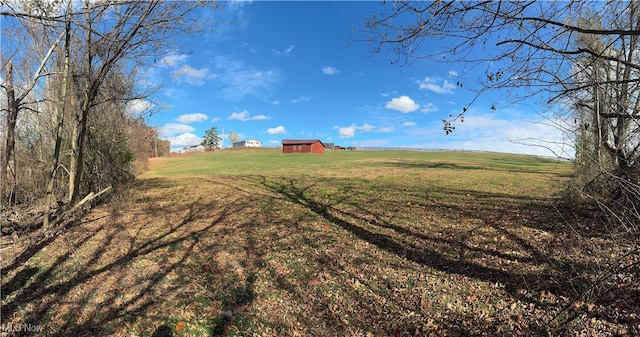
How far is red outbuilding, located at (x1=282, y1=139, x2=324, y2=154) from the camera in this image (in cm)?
6531

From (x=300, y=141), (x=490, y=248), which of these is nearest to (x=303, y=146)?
(x=300, y=141)

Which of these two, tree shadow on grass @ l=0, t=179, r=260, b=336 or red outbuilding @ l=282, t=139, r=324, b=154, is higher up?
red outbuilding @ l=282, t=139, r=324, b=154

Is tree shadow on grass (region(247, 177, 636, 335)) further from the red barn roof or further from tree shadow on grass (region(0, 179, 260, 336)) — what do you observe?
the red barn roof

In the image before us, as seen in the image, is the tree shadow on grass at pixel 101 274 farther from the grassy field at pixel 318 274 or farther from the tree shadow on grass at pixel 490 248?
the tree shadow on grass at pixel 490 248

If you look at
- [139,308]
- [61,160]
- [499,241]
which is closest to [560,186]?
[499,241]

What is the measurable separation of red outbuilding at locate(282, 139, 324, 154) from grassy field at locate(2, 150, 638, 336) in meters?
56.0

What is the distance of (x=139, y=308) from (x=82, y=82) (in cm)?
670

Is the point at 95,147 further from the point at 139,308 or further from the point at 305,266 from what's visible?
the point at 305,266

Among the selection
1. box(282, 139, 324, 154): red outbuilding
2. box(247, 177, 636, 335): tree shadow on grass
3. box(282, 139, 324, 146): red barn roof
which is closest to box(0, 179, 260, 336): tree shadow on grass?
box(247, 177, 636, 335): tree shadow on grass

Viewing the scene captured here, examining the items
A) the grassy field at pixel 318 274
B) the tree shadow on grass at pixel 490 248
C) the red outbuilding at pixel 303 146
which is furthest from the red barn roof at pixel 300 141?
the grassy field at pixel 318 274

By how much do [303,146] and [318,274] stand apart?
60755mm

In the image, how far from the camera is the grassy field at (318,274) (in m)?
4.40

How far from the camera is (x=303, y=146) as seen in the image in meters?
66.2

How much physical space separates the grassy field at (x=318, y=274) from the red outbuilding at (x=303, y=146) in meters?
56.0
